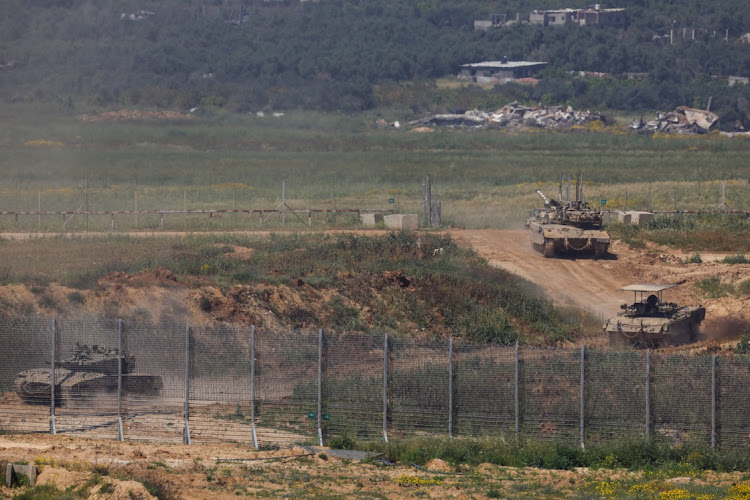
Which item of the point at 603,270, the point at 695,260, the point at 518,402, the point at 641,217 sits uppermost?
the point at 641,217

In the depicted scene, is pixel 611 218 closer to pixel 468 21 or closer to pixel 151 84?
pixel 151 84

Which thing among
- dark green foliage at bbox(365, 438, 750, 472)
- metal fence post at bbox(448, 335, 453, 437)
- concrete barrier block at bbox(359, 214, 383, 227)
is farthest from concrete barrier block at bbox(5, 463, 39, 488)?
concrete barrier block at bbox(359, 214, 383, 227)

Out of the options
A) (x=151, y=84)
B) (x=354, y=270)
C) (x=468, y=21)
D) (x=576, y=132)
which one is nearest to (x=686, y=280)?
(x=354, y=270)

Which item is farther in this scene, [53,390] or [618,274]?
[618,274]

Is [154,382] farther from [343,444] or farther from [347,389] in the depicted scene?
[343,444]

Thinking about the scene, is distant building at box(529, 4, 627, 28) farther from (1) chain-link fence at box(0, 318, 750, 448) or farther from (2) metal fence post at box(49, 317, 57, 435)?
(2) metal fence post at box(49, 317, 57, 435)

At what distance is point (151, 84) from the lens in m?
93.9

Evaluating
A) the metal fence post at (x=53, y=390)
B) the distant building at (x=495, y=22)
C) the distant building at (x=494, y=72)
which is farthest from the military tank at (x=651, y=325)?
the distant building at (x=495, y=22)

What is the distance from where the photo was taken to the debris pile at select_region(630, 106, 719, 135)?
390 ft

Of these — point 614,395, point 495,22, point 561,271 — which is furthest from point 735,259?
point 495,22

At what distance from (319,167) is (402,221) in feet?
108

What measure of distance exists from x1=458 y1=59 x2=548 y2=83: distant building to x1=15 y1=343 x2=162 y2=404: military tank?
137 meters

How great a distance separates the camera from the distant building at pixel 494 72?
157 meters

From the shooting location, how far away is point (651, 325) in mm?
31797
